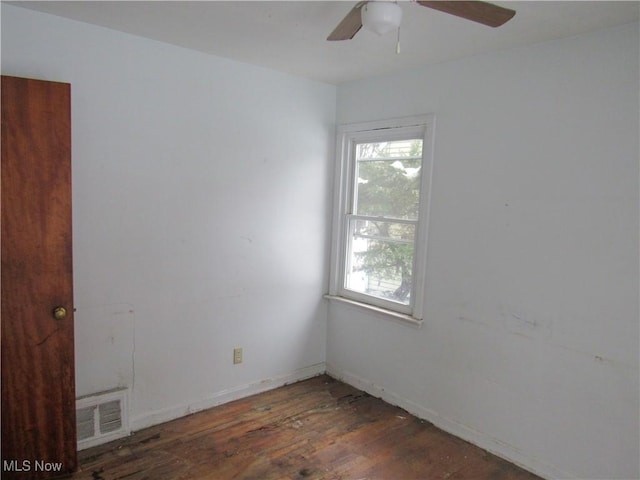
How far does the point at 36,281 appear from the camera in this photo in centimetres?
224

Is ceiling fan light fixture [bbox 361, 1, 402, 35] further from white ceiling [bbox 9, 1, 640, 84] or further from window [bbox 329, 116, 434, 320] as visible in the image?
window [bbox 329, 116, 434, 320]

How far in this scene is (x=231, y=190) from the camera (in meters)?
3.14

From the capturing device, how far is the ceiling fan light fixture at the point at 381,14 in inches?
66.5

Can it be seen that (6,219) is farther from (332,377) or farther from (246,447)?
(332,377)

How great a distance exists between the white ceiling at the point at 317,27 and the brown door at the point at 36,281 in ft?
1.94

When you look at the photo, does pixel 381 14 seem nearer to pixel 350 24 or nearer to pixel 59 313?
pixel 350 24

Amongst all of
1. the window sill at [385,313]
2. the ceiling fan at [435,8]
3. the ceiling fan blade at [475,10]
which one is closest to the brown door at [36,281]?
the ceiling fan at [435,8]

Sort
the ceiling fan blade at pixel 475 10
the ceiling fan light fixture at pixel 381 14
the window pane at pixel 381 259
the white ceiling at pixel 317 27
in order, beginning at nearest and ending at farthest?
1. the ceiling fan blade at pixel 475 10
2. the ceiling fan light fixture at pixel 381 14
3. the white ceiling at pixel 317 27
4. the window pane at pixel 381 259

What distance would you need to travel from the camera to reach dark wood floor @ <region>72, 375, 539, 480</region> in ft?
8.15

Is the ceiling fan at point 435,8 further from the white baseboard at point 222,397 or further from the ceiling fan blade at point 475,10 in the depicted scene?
the white baseboard at point 222,397

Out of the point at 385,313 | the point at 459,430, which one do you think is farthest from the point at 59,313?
the point at 459,430

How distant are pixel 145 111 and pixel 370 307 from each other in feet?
6.87

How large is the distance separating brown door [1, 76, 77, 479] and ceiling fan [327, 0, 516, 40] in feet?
5.00

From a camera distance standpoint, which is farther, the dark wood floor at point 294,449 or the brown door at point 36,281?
the dark wood floor at point 294,449
